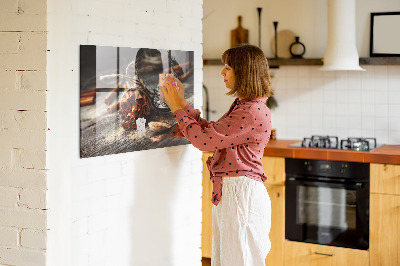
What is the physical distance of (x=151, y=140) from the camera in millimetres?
2900

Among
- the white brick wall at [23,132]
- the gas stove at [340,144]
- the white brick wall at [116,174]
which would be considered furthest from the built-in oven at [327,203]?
the white brick wall at [23,132]

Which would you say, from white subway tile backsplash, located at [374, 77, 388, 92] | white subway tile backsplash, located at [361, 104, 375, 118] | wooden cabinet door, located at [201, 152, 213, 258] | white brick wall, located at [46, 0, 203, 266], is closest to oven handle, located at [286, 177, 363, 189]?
wooden cabinet door, located at [201, 152, 213, 258]

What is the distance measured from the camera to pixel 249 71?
277cm

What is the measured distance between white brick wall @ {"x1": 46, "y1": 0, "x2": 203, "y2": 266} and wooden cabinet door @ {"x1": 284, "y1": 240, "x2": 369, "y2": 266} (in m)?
1.31

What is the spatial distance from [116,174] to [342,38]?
249cm

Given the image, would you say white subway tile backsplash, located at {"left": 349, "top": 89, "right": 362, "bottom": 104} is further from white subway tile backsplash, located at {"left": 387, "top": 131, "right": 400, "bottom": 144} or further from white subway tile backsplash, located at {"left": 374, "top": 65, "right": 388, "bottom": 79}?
white subway tile backsplash, located at {"left": 387, "top": 131, "right": 400, "bottom": 144}

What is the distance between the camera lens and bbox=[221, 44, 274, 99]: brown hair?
277cm

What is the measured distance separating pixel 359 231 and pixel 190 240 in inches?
58.6

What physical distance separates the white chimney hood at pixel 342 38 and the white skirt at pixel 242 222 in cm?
193

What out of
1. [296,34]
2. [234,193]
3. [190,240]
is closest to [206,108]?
[296,34]

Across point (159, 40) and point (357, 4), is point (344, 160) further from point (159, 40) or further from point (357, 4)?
point (159, 40)

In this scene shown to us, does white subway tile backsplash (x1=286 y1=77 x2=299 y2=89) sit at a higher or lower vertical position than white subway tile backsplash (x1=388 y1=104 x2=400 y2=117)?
higher

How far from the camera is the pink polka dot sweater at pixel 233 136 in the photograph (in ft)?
8.91

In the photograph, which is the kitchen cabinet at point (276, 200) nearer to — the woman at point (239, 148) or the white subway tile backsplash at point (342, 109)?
the white subway tile backsplash at point (342, 109)
